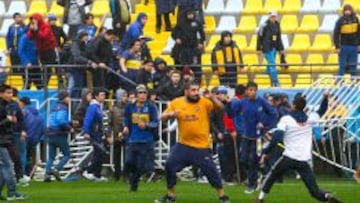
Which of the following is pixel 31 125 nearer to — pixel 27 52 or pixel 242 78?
pixel 27 52

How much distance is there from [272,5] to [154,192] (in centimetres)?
1173

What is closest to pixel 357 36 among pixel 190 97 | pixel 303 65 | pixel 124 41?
pixel 303 65

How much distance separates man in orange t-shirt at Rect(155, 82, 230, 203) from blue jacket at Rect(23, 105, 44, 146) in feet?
24.9

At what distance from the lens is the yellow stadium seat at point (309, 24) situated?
35.5m

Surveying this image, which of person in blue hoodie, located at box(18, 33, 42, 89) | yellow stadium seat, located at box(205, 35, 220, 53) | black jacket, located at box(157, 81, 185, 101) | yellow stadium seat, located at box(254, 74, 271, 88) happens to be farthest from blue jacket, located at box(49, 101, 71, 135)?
yellow stadium seat, located at box(205, 35, 220, 53)

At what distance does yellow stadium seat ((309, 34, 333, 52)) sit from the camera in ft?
114

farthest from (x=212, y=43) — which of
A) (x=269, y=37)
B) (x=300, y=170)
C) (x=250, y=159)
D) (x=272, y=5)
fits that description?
(x=300, y=170)

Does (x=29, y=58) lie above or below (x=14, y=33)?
below

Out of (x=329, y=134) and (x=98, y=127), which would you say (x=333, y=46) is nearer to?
(x=329, y=134)

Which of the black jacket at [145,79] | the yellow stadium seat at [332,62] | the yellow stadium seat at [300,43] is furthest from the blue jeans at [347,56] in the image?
the black jacket at [145,79]

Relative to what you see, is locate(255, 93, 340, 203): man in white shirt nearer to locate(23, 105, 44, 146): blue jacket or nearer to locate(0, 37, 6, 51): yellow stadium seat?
locate(23, 105, 44, 146): blue jacket

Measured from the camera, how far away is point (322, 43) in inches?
1374

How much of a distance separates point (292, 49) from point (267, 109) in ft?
25.4

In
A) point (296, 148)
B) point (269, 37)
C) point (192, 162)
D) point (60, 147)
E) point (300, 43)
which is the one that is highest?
point (269, 37)
